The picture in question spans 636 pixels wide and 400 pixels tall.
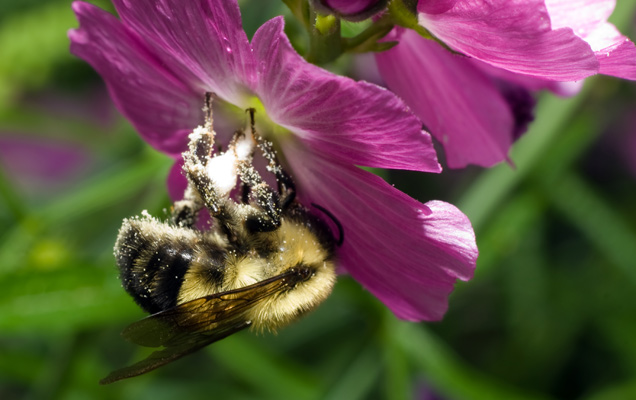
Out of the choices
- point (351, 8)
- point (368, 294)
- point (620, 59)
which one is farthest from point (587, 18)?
point (368, 294)

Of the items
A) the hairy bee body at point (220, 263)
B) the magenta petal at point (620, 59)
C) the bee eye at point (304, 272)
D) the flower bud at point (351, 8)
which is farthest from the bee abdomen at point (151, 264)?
the magenta petal at point (620, 59)

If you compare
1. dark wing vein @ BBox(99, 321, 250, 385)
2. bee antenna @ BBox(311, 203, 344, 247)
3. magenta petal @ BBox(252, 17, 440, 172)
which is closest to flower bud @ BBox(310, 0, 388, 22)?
magenta petal @ BBox(252, 17, 440, 172)

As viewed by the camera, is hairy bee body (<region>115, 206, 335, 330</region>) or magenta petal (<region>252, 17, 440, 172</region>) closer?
magenta petal (<region>252, 17, 440, 172</region>)

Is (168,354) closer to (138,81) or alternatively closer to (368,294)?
(138,81)

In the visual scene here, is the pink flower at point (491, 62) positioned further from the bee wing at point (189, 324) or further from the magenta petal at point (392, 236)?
the bee wing at point (189, 324)

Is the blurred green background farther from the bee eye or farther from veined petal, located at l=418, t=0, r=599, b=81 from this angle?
veined petal, located at l=418, t=0, r=599, b=81
